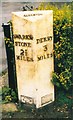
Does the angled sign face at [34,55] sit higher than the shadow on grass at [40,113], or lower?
higher

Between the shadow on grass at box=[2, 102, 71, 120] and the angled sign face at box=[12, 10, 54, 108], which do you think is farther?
the shadow on grass at box=[2, 102, 71, 120]

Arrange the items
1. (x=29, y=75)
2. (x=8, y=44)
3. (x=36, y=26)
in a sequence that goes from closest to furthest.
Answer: (x=36, y=26), (x=29, y=75), (x=8, y=44)

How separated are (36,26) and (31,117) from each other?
1.38 m

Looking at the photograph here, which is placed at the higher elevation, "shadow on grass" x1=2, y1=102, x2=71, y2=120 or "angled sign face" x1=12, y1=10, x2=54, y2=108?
"angled sign face" x1=12, y1=10, x2=54, y2=108

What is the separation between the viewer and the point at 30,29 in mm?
4715

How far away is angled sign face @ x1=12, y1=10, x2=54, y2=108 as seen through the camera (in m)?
4.74

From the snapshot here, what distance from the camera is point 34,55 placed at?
4809 millimetres

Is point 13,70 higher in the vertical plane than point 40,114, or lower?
higher

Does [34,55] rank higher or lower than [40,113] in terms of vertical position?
higher

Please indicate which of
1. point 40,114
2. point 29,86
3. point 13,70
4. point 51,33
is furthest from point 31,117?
point 51,33

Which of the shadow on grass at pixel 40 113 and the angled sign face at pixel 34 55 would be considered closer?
the angled sign face at pixel 34 55

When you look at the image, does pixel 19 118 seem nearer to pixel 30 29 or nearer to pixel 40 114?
pixel 40 114

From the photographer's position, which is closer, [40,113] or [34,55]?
[34,55]

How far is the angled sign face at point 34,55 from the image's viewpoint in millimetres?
4742
